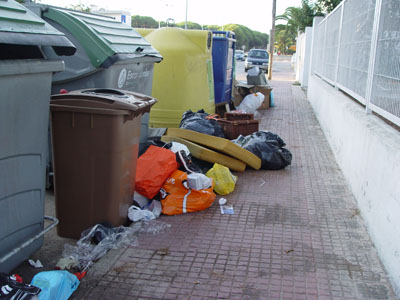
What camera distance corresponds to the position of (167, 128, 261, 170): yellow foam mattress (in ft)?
18.6

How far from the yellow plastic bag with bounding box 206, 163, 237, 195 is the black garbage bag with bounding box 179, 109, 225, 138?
4.18 ft

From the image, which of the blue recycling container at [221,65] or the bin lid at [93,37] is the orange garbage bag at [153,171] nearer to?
the bin lid at [93,37]

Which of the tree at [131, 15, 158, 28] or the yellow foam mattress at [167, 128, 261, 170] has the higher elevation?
the tree at [131, 15, 158, 28]

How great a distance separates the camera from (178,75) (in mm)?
7781

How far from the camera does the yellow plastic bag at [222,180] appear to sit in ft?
16.6

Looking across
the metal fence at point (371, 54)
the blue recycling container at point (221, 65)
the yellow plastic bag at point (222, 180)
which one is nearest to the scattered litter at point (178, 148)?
the yellow plastic bag at point (222, 180)

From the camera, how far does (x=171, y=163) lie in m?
4.59

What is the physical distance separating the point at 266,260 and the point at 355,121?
2571 millimetres

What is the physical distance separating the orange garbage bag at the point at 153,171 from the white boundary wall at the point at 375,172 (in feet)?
6.52

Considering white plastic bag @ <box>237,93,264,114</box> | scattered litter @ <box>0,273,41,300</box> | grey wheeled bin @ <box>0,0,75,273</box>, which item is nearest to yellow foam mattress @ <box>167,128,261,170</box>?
grey wheeled bin @ <box>0,0,75,273</box>

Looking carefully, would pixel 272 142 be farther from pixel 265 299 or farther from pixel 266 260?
pixel 265 299

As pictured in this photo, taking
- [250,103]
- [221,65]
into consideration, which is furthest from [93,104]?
[250,103]

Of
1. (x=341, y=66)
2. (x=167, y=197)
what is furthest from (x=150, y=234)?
(x=341, y=66)

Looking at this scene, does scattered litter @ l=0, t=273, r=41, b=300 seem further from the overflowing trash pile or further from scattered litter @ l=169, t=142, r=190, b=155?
scattered litter @ l=169, t=142, r=190, b=155
